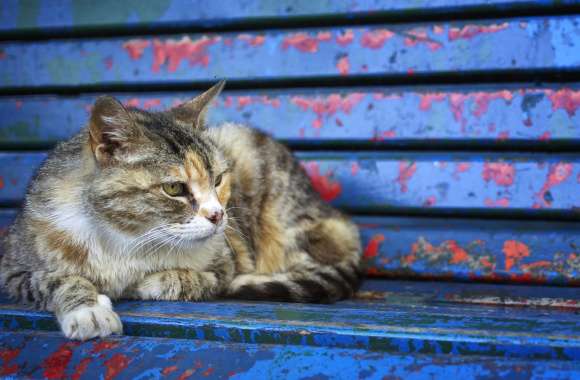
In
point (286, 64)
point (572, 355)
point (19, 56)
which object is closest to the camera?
point (572, 355)

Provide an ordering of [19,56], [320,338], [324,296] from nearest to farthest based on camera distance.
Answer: [320,338]
[324,296]
[19,56]

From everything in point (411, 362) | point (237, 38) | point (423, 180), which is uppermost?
point (237, 38)

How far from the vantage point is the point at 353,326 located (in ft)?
6.28

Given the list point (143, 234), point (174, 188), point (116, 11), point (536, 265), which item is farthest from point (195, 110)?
point (536, 265)

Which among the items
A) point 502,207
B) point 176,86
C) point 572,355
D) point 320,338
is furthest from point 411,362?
point 176,86

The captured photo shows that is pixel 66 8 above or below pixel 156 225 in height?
above

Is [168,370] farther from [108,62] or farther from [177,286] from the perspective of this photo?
[108,62]

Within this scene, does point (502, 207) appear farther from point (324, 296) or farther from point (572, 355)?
point (572, 355)

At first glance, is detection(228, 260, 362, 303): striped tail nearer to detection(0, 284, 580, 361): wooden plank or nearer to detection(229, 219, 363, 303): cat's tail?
detection(229, 219, 363, 303): cat's tail

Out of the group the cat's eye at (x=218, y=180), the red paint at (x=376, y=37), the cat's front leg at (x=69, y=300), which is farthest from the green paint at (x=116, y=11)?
the cat's front leg at (x=69, y=300)

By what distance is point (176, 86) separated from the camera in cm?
335

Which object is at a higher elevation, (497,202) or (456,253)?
(497,202)

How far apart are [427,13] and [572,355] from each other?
180 cm

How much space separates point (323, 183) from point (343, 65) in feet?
1.89
